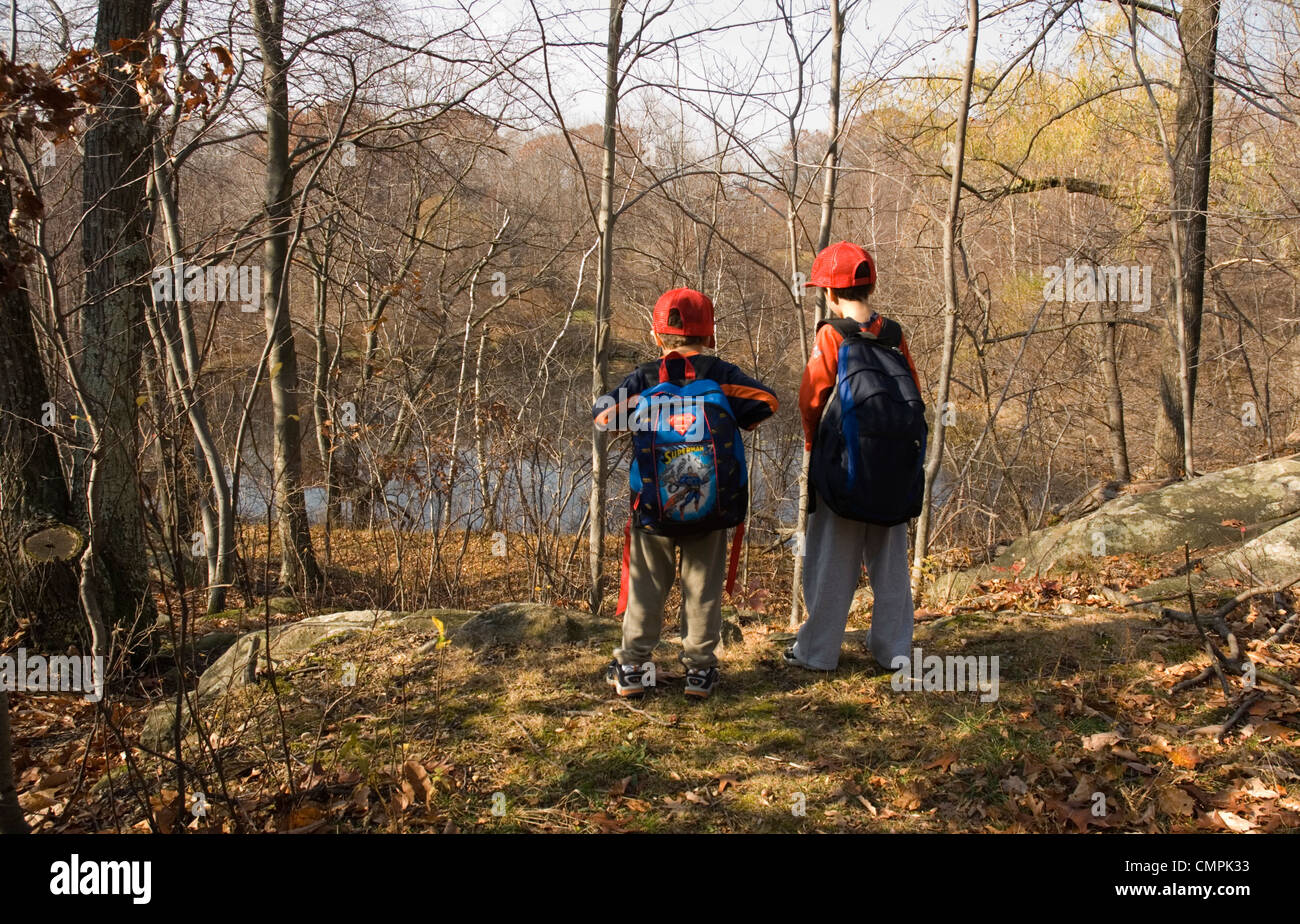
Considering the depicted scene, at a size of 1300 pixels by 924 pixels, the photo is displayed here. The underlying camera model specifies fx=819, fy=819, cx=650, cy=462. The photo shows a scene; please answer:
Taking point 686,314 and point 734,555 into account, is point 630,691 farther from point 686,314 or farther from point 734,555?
point 686,314

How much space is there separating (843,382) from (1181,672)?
83.6 inches

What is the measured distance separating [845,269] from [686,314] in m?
0.71

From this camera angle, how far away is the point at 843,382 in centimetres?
344

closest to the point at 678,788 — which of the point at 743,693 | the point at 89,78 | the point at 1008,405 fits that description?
the point at 743,693

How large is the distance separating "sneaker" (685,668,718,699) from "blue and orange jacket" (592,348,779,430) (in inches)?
45.1

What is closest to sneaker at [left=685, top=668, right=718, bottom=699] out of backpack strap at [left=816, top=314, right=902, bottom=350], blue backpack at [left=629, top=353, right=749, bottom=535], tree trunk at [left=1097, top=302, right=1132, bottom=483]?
blue backpack at [left=629, top=353, right=749, bottom=535]

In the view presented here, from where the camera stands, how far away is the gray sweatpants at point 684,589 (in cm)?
355

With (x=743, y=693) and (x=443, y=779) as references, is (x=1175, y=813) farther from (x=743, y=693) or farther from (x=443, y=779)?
(x=443, y=779)

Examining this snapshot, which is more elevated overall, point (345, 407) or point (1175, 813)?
point (345, 407)

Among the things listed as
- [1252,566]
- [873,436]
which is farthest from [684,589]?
[1252,566]

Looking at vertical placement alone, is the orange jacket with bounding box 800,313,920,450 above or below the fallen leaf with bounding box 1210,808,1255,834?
above

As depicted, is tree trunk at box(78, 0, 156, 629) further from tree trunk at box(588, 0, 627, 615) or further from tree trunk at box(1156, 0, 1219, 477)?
tree trunk at box(1156, 0, 1219, 477)

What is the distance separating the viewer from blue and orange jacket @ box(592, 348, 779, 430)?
138 inches

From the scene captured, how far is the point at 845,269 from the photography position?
3.52m
